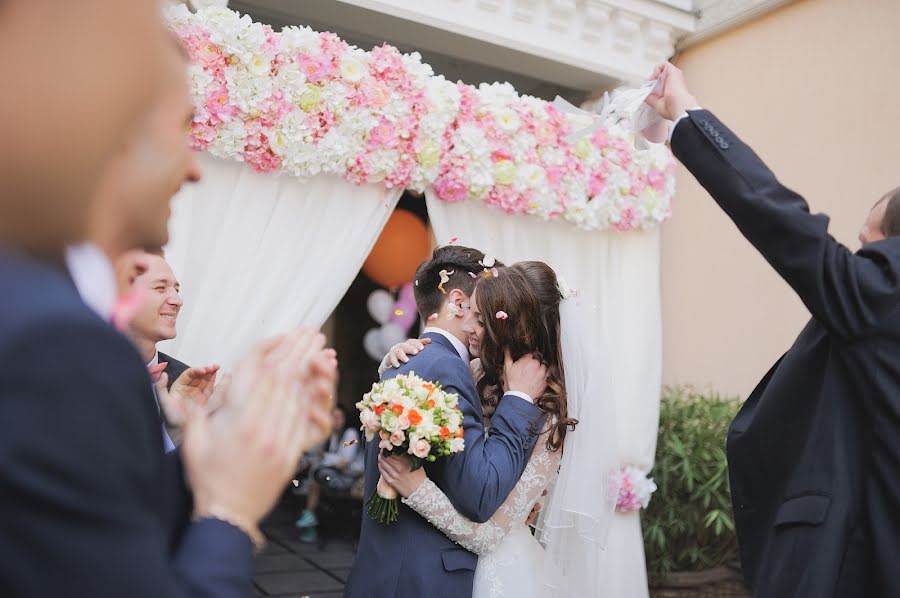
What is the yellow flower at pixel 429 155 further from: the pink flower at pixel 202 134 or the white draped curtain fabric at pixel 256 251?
the pink flower at pixel 202 134

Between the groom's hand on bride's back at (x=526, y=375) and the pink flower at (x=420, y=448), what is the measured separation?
1.57ft

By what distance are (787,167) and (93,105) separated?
554cm

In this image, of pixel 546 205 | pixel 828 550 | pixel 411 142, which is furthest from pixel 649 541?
pixel 828 550

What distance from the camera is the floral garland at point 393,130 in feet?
11.6

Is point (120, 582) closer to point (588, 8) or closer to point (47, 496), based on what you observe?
point (47, 496)

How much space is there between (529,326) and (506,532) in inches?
28.0

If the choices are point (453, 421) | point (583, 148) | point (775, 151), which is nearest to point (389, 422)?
point (453, 421)

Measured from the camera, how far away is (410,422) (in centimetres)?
228

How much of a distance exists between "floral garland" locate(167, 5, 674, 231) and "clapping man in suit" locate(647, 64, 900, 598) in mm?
2066

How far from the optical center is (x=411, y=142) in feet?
12.9

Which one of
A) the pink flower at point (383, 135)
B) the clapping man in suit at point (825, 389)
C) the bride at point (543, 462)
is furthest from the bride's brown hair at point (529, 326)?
the pink flower at point (383, 135)

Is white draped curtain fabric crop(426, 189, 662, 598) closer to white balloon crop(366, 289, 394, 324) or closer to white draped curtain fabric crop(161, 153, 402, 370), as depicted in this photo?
white draped curtain fabric crop(161, 153, 402, 370)

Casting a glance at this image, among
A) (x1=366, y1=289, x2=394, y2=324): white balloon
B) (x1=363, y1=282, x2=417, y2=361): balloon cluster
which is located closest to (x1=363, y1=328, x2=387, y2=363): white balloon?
(x1=363, y1=282, x2=417, y2=361): balloon cluster

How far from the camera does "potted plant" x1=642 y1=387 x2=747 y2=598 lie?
15.9 ft
